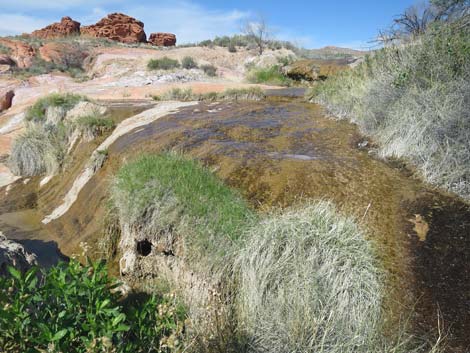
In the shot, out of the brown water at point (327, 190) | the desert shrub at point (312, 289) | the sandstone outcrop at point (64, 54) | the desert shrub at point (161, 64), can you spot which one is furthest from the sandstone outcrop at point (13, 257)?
the sandstone outcrop at point (64, 54)

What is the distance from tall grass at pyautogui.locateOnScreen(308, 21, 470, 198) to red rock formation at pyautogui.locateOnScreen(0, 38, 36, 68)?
106 ft

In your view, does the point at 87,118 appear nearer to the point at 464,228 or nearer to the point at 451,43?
the point at 451,43

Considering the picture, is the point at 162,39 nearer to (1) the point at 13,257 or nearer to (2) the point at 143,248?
(2) the point at 143,248

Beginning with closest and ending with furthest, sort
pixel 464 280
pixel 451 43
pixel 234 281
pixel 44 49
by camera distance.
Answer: pixel 464 280 → pixel 234 281 → pixel 451 43 → pixel 44 49

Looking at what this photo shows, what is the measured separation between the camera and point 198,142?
20.1 feet

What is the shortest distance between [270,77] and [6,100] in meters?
13.6

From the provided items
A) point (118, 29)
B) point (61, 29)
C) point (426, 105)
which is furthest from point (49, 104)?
point (61, 29)

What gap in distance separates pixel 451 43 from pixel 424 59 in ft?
1.62

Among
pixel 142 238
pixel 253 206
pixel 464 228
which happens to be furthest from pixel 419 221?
pixel 142 238

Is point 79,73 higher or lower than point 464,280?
higher

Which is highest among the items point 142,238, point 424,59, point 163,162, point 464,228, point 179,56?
point 179,56

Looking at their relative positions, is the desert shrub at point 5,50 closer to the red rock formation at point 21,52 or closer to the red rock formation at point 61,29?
the red rock formation at point 21,52

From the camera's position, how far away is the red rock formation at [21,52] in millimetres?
33072

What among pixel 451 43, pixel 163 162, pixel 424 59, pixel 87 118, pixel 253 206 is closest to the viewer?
pixel 253 206
